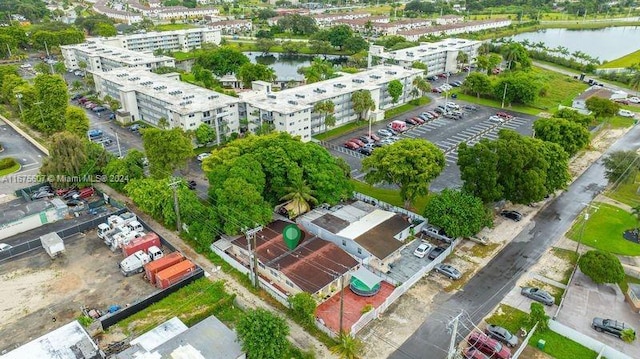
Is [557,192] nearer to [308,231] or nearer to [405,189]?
[405,189]

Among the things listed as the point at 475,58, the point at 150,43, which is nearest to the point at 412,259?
the point at 475,58

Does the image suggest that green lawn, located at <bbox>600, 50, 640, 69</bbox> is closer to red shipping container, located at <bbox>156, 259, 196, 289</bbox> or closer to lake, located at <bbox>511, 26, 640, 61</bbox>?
lake, located at <bbox>511, 26, 640, 61</bbox>

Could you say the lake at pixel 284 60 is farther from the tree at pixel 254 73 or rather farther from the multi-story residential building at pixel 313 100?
the multi-story residential building at pixel 313 100

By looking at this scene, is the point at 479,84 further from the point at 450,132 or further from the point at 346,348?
the point at 346,348

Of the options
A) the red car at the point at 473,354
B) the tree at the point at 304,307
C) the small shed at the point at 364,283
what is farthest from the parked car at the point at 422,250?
the tree at the point at 304,307

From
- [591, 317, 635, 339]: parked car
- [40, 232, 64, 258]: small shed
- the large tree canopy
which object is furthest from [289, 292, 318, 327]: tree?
[40, 232, 64, 258]: small shed

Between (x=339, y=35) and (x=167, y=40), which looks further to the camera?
(x=339, y=35)

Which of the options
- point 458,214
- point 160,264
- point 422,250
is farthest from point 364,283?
point 160,264
